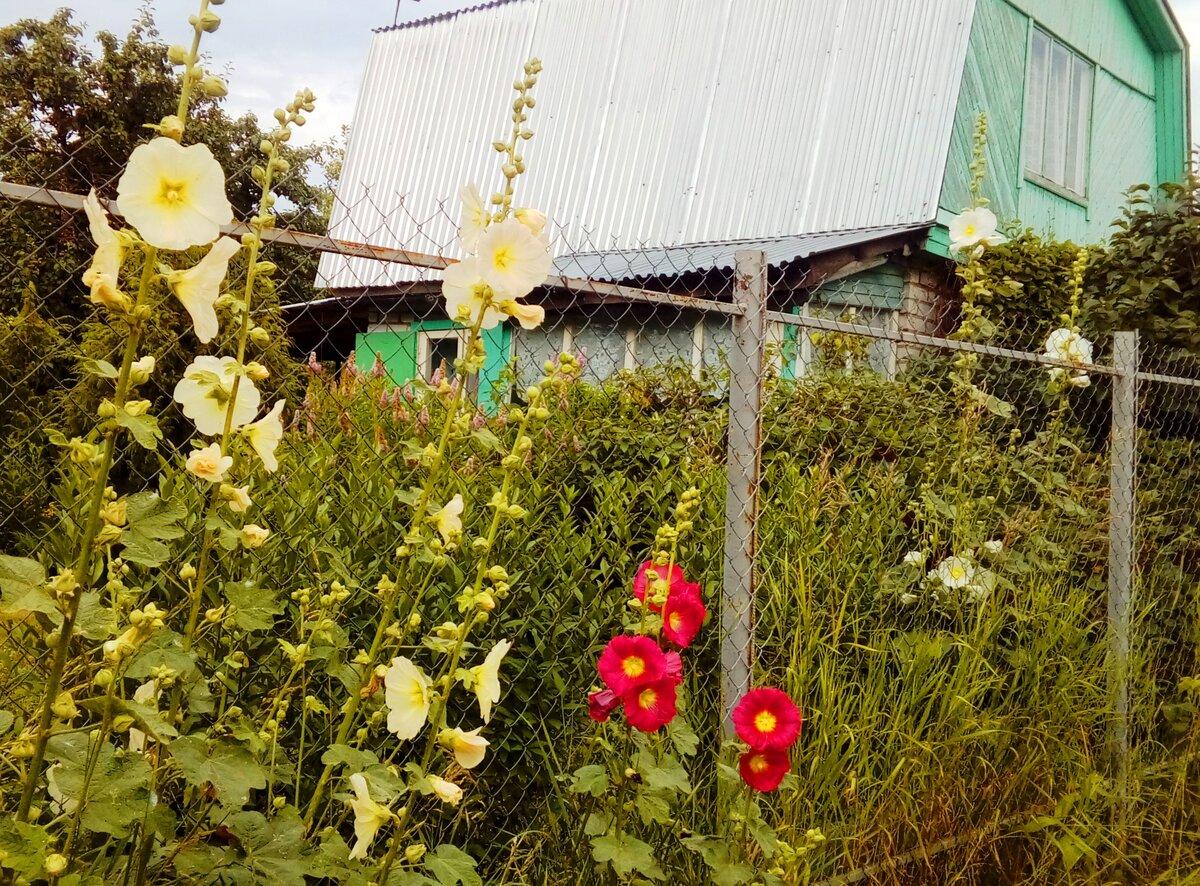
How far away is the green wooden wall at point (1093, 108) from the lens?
844 centimetres

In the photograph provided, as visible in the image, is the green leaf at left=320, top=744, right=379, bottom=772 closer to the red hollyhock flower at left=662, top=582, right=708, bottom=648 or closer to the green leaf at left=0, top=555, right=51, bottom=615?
the green leaf at left=0, top=555, right=51, bottom=615

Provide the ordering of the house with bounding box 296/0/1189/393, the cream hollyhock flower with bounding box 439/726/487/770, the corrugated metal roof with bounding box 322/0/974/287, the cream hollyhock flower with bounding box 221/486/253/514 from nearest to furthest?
the cream hollyhock flower with bounding box 221/486/253/514 < the cream hollyhock flower with bounding box 439/726/487/770 < the house with bounding box 296/0/1189/393 < the corrugated metal roof with bounding box 322/0/974/287

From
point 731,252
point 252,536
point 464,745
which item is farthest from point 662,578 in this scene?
point 731,252

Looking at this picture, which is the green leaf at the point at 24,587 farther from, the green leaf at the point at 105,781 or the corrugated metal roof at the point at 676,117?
the corrugated metal roof at the point at 676,117

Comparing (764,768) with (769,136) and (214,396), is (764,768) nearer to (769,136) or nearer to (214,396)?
(214,396)

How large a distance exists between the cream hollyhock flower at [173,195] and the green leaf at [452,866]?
0.96 m

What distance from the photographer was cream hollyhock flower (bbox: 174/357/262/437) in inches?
53.8

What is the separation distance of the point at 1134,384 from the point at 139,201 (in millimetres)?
3566

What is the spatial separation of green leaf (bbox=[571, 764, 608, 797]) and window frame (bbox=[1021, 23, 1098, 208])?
30.0 ft

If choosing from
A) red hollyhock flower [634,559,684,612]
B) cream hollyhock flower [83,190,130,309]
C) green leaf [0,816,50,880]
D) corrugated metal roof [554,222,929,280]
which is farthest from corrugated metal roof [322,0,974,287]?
green leaf [0,816,50,880]

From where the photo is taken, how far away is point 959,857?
2625mm

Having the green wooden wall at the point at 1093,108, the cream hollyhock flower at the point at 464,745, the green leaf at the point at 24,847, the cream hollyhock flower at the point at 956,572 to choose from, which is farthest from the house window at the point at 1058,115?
the green leaf at the point at 24,847

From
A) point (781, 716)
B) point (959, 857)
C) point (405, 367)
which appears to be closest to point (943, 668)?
point (959, 857)

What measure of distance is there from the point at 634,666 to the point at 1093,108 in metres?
10.9
